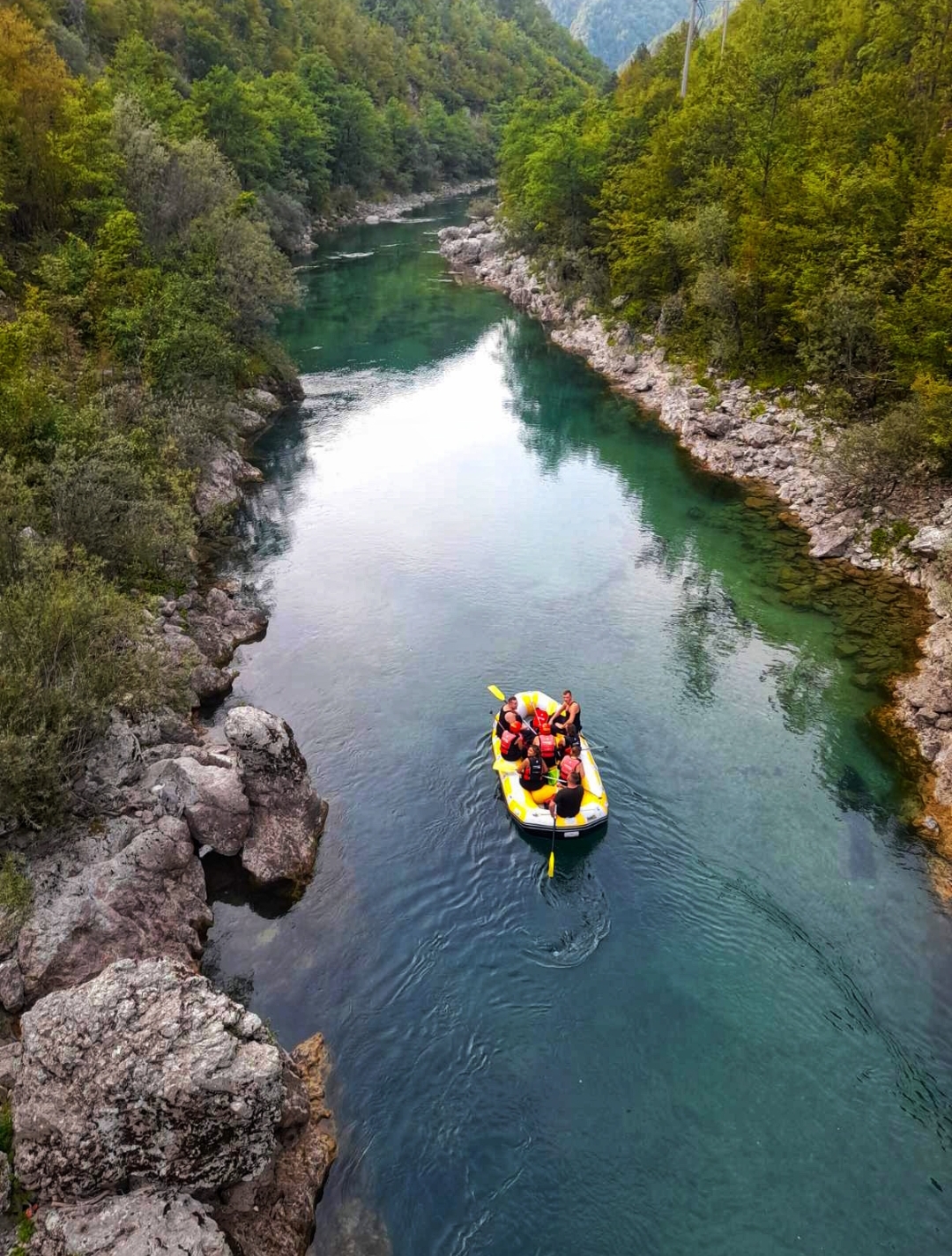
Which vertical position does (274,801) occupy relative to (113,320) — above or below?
below

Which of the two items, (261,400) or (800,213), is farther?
(261,400)

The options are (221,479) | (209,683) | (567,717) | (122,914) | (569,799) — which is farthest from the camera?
(221,479)

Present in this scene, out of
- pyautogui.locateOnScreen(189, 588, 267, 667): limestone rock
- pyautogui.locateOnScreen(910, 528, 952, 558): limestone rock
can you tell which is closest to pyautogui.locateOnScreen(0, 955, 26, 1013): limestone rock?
pyautogui.locateOnScreen(189, 588, 267, 667): limestone rock

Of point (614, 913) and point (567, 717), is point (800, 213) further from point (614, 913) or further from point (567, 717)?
point (614, 913)

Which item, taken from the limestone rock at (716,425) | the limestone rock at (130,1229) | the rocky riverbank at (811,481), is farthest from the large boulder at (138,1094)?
the limestone rock at (716,425)

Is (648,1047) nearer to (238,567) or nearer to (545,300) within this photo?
(238,567)

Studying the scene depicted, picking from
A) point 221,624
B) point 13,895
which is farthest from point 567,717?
point 13,895

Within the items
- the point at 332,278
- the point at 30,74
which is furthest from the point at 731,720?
the point at 332,278

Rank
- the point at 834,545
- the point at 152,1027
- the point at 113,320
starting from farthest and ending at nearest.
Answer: the point at 113,320, the point at 834,545, the point at 152,1027

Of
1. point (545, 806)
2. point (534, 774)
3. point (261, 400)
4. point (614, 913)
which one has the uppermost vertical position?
point (261, 400)
